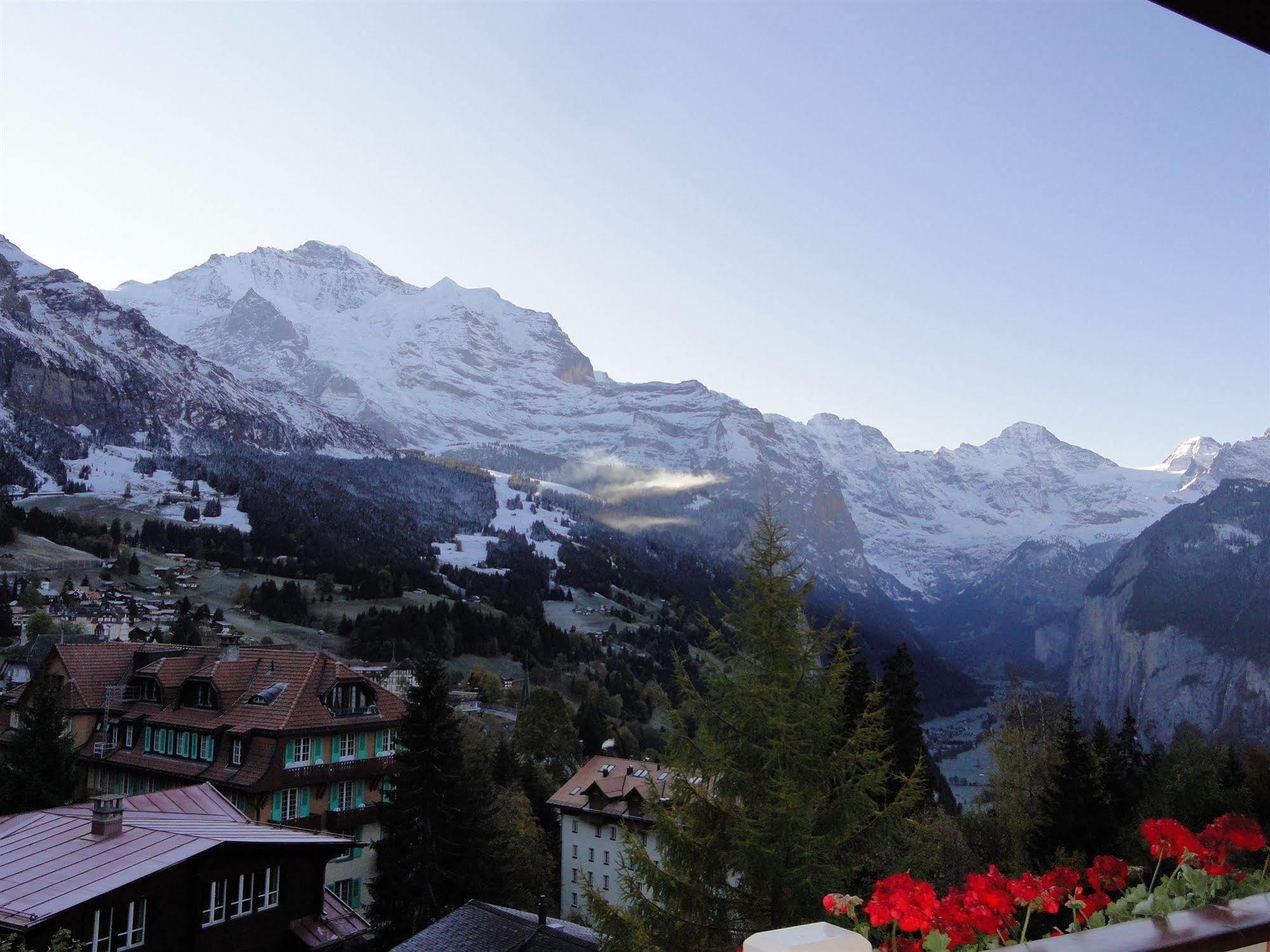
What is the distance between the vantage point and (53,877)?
15.6 meters

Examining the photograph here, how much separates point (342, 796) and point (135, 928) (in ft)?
51.8

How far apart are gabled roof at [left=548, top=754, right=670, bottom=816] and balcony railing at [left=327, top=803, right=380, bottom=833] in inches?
450

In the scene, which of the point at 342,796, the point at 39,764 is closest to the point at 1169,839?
the point at 342,796

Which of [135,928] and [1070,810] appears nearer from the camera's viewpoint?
[135,928]

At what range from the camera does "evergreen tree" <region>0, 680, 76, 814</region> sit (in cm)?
2664

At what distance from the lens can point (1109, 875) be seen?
9.80 ft

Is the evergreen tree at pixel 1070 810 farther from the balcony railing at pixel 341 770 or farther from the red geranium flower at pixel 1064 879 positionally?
the red geranium flower at pixel 1064 879

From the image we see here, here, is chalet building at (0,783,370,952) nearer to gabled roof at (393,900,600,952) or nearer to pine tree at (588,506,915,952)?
gabled roof at (393,900,600,952)

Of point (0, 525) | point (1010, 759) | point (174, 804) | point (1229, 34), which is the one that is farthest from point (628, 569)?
point (1229, 34)

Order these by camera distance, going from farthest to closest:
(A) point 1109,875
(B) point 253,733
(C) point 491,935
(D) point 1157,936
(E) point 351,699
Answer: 1. (E) point 351,699
2. (B) point 253,733
3. (C) point 491,935
4. (A) point 1109,875
5. (D) point 1157,936

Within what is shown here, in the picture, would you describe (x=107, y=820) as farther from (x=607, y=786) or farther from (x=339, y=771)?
(x=607, y=786)

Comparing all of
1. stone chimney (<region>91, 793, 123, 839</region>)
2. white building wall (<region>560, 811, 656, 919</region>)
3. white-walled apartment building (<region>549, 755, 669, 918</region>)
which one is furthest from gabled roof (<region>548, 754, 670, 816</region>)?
stone chimney (<region>91, 793, 123, 839</region>)

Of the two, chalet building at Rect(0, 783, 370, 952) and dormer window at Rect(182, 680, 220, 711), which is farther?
dormer window at Rect(182, 680, 220, 711)

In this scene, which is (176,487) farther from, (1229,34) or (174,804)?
(1229,34)
